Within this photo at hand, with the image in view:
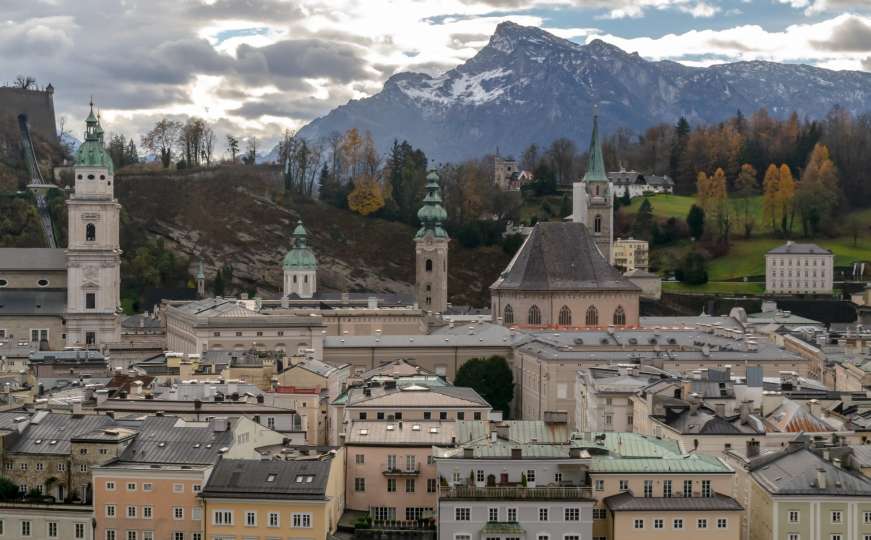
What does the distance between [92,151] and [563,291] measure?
38.3 metres

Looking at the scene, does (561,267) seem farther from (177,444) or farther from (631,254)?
(177,444)

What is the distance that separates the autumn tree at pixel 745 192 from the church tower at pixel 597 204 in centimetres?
3510

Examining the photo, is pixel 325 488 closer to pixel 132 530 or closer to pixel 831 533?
pixel 132 530

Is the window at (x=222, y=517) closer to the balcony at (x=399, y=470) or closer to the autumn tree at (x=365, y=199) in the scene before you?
the balcony at (x=399, y=470)

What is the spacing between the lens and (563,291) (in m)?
125

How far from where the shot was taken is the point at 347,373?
93.9m

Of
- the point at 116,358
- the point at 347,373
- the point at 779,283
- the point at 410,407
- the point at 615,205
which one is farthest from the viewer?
the point at 615,205

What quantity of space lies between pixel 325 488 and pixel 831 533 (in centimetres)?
1719

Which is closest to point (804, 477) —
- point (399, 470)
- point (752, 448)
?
point (752, 448)

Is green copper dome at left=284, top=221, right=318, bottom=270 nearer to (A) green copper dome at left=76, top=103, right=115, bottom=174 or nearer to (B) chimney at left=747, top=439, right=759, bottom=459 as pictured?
(A) green copper dome at left=76, top=103, right=115, bottom=174

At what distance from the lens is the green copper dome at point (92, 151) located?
12900 cm

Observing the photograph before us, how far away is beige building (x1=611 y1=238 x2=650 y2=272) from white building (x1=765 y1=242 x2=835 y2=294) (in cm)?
1420

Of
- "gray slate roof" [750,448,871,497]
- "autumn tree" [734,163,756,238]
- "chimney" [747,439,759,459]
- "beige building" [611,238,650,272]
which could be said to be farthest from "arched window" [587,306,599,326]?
"gray slate roof" [750,448,871,497]

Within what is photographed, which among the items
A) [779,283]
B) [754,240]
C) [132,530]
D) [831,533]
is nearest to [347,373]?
[132,530]
